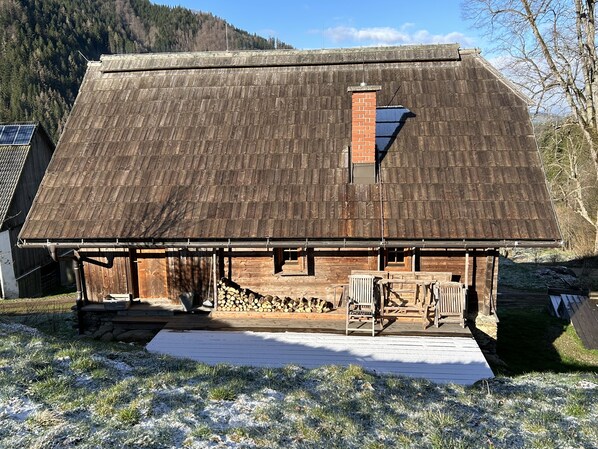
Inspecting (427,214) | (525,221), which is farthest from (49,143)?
(525,221)

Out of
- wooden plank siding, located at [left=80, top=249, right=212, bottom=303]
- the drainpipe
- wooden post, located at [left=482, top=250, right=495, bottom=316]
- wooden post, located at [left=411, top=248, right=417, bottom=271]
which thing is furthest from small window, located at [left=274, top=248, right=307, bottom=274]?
the drainpipe

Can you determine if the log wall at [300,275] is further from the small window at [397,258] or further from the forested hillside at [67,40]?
the forested hillside at [67,40]

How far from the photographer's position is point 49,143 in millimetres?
23500

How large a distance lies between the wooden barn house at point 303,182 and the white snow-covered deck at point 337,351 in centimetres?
148

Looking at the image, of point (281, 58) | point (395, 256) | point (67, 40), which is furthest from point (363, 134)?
point (67, 40)

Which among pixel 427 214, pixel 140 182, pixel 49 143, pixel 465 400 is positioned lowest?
pixel 465 400

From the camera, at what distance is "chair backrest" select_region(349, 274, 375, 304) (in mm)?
9695

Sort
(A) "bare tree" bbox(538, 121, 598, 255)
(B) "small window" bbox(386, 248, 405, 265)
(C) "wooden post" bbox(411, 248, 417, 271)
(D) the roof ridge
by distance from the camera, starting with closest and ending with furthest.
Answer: (C) "wooden post" bbox(411, 248, 417, 271), (B) "small window" bbox(386, 248, 405, 265), (D) the roof ridge, (A) "bare tree" bbox(538, 121, 598, 255)

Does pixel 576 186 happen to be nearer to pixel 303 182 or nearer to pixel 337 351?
pixel 303 182

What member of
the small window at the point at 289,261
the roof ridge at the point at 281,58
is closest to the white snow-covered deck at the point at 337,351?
the small window at the point at 289,261

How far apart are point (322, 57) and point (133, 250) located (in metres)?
8.24

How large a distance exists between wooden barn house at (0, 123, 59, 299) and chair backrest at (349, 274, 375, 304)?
1703 cm

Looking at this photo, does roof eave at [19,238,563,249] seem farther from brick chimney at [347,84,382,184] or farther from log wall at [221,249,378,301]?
brick chimney at [347,84,382,184]

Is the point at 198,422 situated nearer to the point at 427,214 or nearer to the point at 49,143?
the point at 427,214
